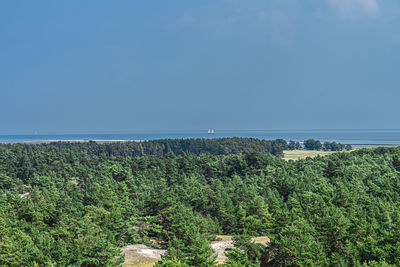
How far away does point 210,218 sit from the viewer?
207 ft

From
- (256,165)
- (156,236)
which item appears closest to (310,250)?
(156,236)

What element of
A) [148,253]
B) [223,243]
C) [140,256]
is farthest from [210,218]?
[140,256]

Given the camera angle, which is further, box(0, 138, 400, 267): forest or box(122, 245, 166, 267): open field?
box(122, 245, 166, 267): open field

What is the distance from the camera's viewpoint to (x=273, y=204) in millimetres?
59406

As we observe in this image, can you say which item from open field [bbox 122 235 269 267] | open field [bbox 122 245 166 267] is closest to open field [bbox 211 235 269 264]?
open field [bbox 122 235 269 267]

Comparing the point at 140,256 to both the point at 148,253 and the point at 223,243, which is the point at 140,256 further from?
the point at 223,243

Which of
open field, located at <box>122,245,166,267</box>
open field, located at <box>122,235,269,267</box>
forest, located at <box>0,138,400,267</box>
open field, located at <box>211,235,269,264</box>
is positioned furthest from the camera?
open field, located at <box>211,235,269,264</box>

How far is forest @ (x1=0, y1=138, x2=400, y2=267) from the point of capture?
35.8 meters

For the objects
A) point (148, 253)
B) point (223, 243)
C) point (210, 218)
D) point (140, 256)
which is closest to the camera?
point (140, 256)

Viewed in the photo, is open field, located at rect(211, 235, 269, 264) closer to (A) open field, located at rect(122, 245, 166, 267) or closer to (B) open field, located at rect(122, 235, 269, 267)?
(B) open field, located at rect(122, 235, 269, 267)

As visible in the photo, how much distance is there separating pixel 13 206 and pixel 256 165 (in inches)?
2910

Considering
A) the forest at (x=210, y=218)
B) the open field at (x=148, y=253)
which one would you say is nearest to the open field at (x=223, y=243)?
the open field at (x=148, y=253)

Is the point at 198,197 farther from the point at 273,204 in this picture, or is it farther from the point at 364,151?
the point at 364,151

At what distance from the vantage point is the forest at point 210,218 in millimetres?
35781
